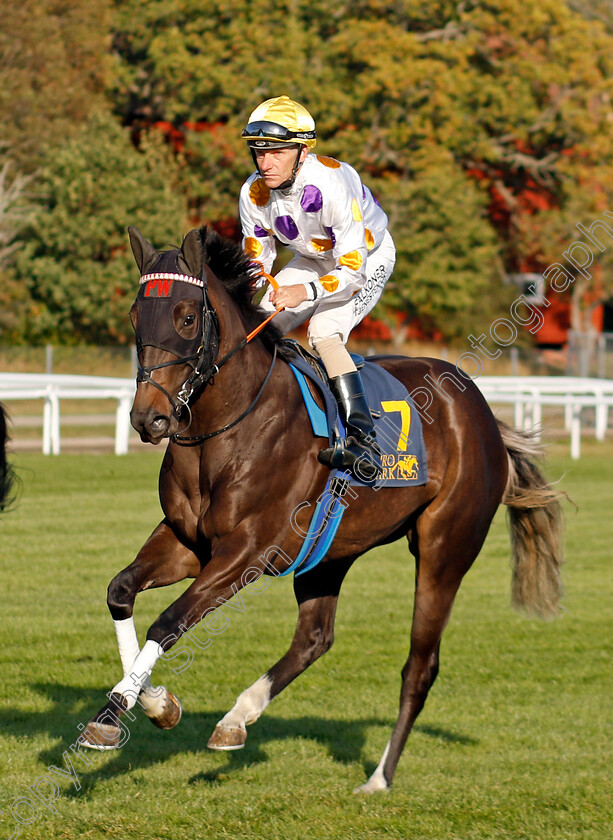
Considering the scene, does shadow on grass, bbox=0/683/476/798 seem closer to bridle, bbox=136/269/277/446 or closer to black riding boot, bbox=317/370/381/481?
black riding boot, bbox=317/370/381/481

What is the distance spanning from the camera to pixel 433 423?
17.9 ft

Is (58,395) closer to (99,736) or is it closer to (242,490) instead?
(242,490)

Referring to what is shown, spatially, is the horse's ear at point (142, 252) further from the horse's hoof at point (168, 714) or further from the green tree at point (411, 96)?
the green tree at point (411, 96)

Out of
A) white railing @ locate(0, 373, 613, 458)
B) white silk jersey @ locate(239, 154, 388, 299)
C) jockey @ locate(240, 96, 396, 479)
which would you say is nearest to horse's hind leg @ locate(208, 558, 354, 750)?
jockey @ locate(240, 96, 396, 479)

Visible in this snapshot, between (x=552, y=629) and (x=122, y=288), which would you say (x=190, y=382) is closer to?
(x=552, y=629)

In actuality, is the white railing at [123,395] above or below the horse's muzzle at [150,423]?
below

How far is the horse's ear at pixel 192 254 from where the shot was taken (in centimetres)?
423

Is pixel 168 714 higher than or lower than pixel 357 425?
lower

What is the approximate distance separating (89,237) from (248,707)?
24029 millimetres

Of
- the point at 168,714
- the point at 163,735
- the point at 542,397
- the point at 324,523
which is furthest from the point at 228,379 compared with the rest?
the point at 542,397

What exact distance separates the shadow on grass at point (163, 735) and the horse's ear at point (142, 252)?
2116 mm

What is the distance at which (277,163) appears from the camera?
4.73 meters

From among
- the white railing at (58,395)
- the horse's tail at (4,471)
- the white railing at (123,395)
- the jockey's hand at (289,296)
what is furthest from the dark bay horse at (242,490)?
the white railing at (58,395)

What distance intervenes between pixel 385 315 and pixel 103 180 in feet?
29.7
